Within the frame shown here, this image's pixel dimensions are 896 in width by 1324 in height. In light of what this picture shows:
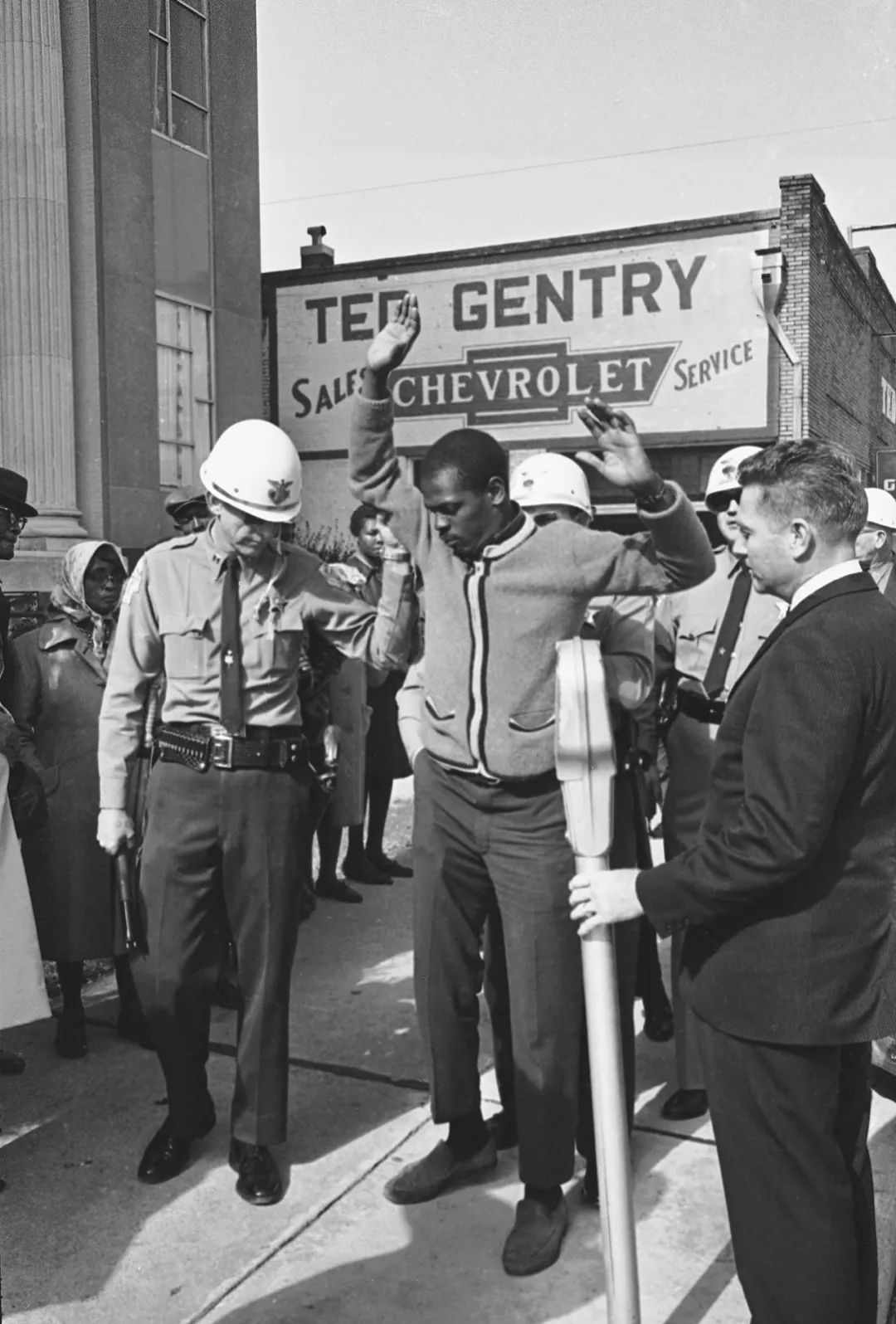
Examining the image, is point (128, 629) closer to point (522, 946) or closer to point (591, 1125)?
point (522, 946)

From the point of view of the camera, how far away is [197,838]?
3525 mm

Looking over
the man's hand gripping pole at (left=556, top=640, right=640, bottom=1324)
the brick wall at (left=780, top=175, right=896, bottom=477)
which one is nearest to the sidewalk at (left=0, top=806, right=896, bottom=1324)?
the man's hand gripping pole at (left=556, top=640, right=640, bottom=1324)

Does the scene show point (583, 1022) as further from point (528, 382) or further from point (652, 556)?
point (528, 382)

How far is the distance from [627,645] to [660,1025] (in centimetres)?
182

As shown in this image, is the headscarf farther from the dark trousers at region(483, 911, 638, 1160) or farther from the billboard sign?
the billboard sign

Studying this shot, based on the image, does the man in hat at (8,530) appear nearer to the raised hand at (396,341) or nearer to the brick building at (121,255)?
the raised hand at (396,341)

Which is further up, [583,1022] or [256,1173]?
[583,1022]

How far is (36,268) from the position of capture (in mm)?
9609

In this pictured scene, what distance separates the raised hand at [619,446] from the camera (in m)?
2.76

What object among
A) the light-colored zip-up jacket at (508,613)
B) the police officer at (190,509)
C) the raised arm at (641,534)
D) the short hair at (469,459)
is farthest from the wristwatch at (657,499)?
the police officer at (190,509)

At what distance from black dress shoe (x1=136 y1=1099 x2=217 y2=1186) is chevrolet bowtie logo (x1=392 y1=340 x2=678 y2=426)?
47.4 feet

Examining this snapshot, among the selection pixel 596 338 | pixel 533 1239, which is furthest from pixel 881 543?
pixel 596 338

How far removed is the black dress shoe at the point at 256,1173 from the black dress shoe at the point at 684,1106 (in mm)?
1260

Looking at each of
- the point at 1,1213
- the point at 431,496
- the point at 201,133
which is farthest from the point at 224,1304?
the point at 201,133
